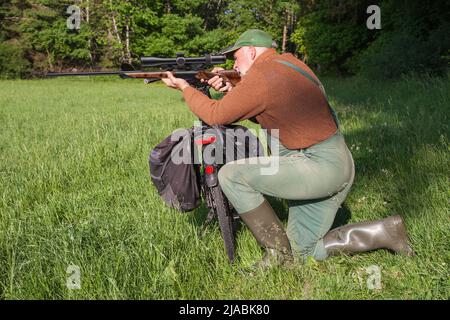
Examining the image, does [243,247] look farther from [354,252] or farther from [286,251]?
[354,252]

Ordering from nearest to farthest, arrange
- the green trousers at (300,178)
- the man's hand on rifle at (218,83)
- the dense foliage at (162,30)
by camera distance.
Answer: the green trousers at (300,178)
the man's hand on rifle at (218,83)
the dense foliage at (162,30)

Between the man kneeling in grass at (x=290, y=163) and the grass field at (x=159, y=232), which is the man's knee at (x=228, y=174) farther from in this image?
the grass field at (x=159, y=232)

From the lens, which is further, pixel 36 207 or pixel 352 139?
pixel 352 139

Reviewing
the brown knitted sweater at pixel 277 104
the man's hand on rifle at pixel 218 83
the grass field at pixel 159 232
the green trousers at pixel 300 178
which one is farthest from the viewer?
the man's hand on rifle at pixel 218 83

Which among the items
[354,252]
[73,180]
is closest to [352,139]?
[354,252]

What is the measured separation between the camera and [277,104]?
262 centimetres

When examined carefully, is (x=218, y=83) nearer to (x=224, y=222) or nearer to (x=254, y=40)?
(x=254, y=40)

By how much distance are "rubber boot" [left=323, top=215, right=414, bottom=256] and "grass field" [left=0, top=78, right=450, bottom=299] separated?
0.26 ft

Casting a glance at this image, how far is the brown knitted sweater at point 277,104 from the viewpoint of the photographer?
2586mm

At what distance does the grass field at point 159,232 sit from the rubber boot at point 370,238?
79mm

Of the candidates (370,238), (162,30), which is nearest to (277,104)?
(370,238)

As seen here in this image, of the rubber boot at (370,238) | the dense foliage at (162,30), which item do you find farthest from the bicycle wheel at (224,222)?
the dense foliage at (162,30)

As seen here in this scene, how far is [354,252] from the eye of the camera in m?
2.97

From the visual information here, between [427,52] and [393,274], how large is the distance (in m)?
13.4
